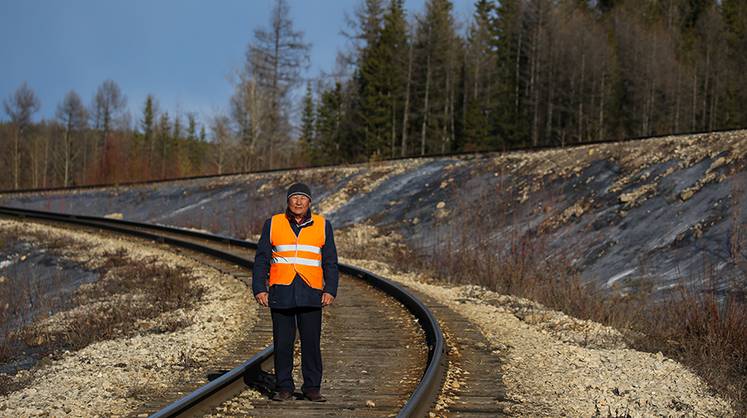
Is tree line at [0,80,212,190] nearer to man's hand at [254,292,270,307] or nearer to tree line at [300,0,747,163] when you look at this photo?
tree line at [300,0,747,163]

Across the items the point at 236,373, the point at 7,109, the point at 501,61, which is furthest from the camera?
the point at 7,109

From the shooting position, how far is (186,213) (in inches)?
1206

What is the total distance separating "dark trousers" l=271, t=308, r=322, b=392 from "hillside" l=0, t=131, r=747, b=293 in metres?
7.47

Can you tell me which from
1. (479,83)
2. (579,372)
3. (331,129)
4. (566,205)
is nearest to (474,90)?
(479,83)

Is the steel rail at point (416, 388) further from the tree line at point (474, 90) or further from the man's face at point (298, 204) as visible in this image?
the tree line at point (474, 90)

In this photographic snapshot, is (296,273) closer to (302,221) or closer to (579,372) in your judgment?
(302,221)

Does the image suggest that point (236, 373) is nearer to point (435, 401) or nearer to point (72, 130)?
point (435, 401)

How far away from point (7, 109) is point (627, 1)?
2744 inches

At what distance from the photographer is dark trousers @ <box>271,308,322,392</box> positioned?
581 centimetres

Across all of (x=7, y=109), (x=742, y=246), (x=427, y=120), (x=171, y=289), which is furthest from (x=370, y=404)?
(x=7, y=109)

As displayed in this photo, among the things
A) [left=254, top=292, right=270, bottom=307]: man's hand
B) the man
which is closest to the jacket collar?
the man

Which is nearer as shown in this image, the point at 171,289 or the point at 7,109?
the point at 171,289

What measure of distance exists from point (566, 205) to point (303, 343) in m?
13.6

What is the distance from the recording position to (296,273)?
562 cm
